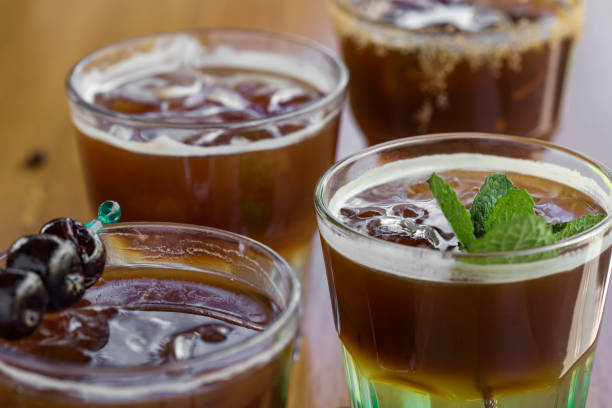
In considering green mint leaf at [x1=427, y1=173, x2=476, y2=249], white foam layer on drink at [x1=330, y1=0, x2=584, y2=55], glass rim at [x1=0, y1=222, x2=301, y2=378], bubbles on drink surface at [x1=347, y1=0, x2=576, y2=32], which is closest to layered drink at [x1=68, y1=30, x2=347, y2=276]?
white foam layer on drink at [x1=330, y1=0, x2=584, y2=55]

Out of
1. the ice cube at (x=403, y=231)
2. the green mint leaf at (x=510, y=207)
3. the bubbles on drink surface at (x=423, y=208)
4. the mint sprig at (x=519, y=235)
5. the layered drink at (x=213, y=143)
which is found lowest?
the layered drink at (x=213, y=143)

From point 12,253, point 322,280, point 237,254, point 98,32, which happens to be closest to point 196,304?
point 237,254

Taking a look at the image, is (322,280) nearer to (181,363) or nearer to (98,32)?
(181,363)

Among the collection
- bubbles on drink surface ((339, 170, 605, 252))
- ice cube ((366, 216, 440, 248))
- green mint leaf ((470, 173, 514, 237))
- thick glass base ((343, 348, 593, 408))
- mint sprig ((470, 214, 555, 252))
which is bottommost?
thick glass base ((343, 348, 593, 408))

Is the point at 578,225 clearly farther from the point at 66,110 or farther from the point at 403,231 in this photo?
the point at 66,110

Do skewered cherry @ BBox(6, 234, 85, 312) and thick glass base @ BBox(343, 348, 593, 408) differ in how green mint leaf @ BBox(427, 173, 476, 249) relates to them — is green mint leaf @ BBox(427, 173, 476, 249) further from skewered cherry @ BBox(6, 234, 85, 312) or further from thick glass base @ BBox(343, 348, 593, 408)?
skewered cherry @ BBox(6, 234, 85, 312)

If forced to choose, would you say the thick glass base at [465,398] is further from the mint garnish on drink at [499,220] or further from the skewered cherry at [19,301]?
the skewered cherry at [19,301]

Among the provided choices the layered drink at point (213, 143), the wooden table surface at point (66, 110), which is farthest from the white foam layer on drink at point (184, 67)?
the wooden table surface at point (66, 110)

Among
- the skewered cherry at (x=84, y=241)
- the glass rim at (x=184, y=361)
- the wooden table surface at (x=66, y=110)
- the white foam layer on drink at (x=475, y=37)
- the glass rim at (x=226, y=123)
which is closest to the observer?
the glass rim at (x=184, y=361)
